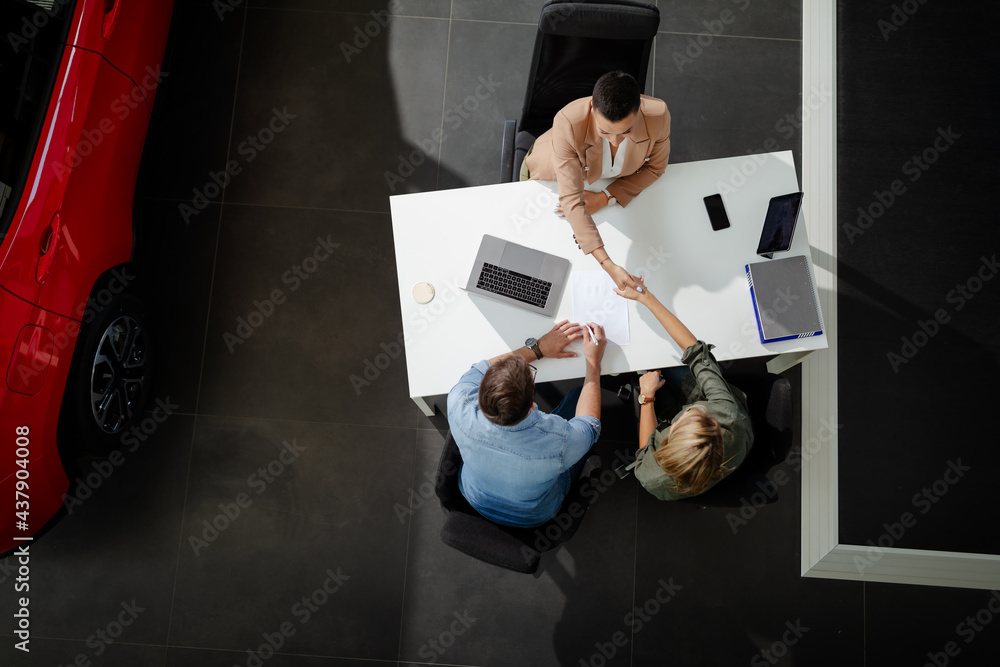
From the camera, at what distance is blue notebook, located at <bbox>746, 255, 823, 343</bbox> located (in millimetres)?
2170

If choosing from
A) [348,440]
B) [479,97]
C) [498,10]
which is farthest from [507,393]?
[498,10]

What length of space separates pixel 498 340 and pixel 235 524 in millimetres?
1707

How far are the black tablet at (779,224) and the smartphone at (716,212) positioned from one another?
147 millimetres

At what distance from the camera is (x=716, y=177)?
232 cm

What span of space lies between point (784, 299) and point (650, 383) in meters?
0.58

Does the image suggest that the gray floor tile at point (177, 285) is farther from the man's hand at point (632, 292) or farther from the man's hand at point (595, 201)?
the man's hand at point (632, 292)

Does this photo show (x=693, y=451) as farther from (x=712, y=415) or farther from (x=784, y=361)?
(x=784, y=361)

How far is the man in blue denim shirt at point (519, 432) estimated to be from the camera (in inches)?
70.5

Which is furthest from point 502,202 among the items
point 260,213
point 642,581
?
point 642,581

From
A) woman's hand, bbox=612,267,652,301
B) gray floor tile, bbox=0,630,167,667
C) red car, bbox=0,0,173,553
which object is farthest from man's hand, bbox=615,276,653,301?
gray floor tile, bbox=0,630,167,667

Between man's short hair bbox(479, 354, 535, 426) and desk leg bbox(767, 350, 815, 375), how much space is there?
4.38 ft

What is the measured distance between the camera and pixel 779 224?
216cm

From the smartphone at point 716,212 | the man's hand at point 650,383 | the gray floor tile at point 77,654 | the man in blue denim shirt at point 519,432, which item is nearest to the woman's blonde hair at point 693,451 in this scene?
the man in blue denim shirt at point 519,432

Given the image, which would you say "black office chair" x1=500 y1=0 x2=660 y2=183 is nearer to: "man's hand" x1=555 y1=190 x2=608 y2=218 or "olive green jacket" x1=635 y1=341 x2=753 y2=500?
"man's hand" x1=555 y1=190 x2=608 y2=218
